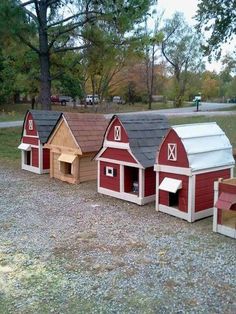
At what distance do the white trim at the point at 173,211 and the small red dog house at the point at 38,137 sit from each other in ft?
18.5

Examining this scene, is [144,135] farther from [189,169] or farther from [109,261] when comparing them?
[109,261]

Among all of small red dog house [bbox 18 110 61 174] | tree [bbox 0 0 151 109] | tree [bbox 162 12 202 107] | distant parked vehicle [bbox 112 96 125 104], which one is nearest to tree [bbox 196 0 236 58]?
tree [bbox 0 0 151 109]

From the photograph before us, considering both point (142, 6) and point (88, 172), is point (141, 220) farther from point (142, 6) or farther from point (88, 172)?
point (142, 6)

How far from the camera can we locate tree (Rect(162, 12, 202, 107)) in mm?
46406

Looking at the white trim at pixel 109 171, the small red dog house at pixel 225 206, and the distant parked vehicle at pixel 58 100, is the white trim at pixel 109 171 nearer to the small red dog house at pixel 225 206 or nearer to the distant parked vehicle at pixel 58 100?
the small red dog house at pixel 225 206

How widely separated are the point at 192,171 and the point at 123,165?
87.2 inches

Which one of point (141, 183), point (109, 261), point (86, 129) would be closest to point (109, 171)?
point (141, 183)

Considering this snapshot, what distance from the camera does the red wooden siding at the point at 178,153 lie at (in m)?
7.64

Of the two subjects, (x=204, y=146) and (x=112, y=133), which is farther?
(x=112, y=133)

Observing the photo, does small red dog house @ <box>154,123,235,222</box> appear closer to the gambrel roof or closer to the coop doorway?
the coop doorway

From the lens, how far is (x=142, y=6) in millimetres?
16109

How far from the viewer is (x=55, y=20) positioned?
18000mm

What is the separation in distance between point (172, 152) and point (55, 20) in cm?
1279

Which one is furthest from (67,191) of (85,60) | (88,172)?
(85,60)
